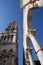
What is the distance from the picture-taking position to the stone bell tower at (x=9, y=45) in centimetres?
499

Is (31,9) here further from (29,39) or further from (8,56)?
(8,56)

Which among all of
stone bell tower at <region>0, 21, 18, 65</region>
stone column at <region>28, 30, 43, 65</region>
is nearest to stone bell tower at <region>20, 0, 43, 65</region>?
stone column at <region>28, 30, 43, 65</region>

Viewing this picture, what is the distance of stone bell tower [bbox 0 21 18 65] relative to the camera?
4.99 metres

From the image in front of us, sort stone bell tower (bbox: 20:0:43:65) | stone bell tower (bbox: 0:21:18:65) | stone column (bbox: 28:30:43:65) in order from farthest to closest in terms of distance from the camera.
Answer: stone bell tower (bbox: 0:21:18:65), stone bell tower (bbox: 20:0:43:65), stone column (bbox: 28:30:43:65)

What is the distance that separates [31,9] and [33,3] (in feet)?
0.37

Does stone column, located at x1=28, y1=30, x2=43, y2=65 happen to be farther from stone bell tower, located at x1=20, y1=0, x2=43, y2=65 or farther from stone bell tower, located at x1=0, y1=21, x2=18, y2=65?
stone bell tower, located at x1=0, y1=21, x2=18, y2=65

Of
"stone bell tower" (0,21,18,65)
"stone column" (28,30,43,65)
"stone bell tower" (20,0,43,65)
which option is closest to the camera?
"stone column" (28,30,43,65)

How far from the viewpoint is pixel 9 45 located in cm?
512

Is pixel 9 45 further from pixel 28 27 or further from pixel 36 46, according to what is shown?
pixel 36 46

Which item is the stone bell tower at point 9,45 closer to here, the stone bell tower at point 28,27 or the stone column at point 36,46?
the stone bell tower at point 28,27

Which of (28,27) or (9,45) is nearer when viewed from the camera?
(28,27)

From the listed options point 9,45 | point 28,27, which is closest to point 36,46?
point 28,27

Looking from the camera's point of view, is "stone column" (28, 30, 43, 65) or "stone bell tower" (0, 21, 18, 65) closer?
"stone column" (28, 30, 43, 65)

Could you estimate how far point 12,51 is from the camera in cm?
504
